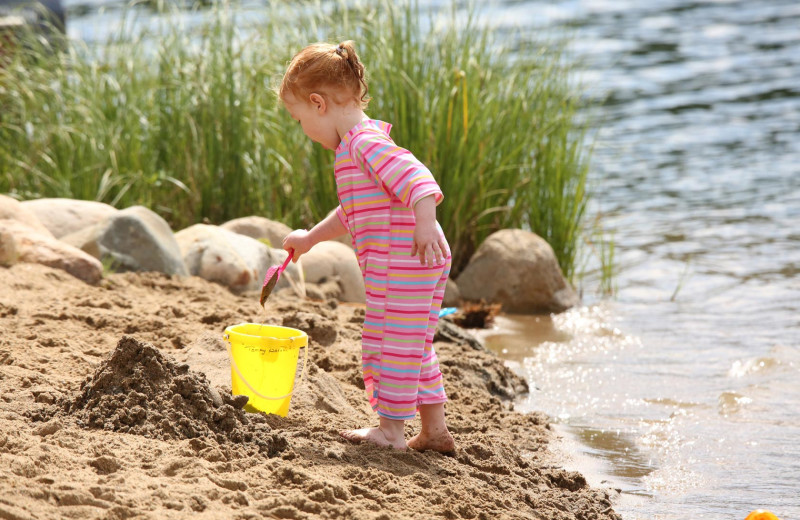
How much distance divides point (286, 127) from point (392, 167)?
4.03 metres

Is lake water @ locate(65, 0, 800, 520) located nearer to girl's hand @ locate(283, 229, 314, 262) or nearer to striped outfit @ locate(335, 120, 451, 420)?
striped outfit @ locate(335, 120, 451, 420)

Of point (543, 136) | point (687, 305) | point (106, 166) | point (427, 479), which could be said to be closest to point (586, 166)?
point (543, 136)

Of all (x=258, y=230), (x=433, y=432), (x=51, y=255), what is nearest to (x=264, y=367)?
(x=433, y=432)

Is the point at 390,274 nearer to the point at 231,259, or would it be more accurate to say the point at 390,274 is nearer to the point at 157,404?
the point at 157,404

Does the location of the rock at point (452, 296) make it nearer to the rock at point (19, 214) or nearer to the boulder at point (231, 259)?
the boulder at point (231, 259)

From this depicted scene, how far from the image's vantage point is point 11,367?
3.58 metres

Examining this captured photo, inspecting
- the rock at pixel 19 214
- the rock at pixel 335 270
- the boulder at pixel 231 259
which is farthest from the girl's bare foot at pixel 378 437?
the rock at pixel 19 214

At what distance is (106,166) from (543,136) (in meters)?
3.21

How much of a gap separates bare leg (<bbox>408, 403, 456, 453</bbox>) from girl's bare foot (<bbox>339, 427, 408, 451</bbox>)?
0.07 m

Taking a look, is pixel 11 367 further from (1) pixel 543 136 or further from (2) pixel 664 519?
(1) pixel 543 136

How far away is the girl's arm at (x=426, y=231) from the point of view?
302 cm

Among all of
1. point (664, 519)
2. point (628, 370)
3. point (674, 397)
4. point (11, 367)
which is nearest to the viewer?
point (664, 519)

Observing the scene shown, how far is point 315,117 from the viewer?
3330 mm

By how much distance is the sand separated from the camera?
8.61 feet
